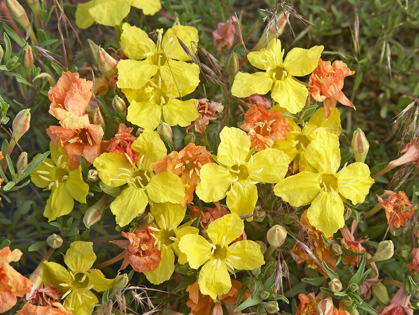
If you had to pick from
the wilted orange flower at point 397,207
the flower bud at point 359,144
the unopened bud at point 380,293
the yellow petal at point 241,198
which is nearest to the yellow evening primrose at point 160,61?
the yellow petal at point 241,198

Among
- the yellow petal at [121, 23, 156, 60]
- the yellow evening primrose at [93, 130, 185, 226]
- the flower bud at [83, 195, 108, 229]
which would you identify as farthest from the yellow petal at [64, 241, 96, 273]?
the yellow petal at [121, 23, 156, 60]

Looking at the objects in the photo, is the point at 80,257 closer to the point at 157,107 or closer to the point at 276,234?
the point at 157,107

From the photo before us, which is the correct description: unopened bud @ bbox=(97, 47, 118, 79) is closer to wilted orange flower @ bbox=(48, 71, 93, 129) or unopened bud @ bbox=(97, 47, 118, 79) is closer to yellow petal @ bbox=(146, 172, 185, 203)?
wilted orange flower @ bbox=(48, 71, 93, 129)

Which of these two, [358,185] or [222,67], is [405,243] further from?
[222,67]

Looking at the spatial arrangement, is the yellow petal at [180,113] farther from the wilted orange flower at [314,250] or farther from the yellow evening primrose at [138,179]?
the wilted orange flower at [314,250]

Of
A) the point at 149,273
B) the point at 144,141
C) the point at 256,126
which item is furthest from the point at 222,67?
the point at 149,273
